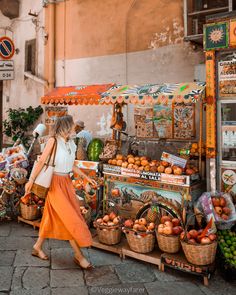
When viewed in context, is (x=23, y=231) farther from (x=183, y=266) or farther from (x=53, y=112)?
(x=53, y=112)

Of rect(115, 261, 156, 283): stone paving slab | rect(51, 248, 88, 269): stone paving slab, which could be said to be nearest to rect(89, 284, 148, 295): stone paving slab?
rect(115, 261, 156, 283): stone paving slab

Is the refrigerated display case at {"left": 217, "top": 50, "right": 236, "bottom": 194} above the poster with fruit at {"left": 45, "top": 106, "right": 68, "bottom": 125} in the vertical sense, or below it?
below

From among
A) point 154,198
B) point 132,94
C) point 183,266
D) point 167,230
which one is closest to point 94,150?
point 132,94

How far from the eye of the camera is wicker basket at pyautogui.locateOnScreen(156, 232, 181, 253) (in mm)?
4307

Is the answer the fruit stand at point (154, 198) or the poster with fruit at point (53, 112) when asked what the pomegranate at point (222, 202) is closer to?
the fruit stand at point (154, 198)

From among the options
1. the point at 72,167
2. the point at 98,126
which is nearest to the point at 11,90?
the point at 98,126

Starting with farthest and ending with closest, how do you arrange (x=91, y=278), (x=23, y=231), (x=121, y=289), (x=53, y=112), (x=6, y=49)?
(x=6, y=49)
(x=53, y=112)
(x=23, y=231)
(x=91, y=278)
(x=121, y=289)

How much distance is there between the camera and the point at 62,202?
13.8 ft

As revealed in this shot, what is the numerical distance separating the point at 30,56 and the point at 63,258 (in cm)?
769

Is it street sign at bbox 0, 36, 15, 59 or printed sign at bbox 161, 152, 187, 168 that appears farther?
street sign at bbox 0, 36, 15, 59

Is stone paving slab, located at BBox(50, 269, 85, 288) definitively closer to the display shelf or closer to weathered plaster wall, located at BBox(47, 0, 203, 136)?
the display shelf

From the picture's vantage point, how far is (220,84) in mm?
4695

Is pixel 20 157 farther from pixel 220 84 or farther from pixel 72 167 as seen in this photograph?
pixel 220 84

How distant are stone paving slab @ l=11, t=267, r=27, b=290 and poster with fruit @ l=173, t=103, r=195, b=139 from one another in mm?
3920
